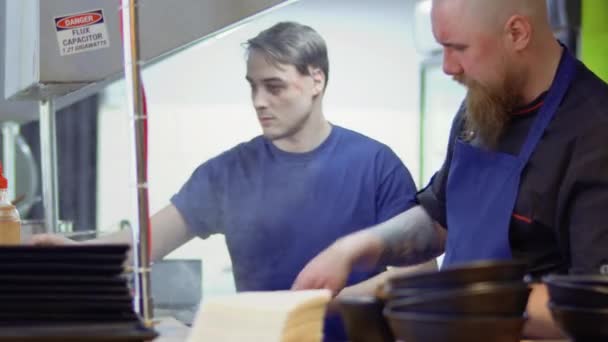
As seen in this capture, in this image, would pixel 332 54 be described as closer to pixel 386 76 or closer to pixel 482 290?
pixel 386 76

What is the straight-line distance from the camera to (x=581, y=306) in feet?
3.69

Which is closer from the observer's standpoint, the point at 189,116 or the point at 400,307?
the point at 400,307

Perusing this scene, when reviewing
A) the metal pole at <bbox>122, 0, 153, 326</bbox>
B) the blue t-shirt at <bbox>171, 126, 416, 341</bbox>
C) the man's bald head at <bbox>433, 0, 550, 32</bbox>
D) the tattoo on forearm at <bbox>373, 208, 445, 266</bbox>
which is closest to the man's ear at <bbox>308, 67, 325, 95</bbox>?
the blue t-shirt at <bbox>171, 126, 416, 341</bbox>

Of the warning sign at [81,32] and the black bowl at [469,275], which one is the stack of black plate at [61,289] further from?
the warning sign at [81,32]

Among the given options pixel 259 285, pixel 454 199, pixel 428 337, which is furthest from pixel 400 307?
pixel 259 285

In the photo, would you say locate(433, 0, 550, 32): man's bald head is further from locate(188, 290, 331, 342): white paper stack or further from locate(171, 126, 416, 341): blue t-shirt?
locate(188, 290, 331, 342): white paper stack

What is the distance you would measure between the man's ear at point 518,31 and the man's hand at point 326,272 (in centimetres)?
58

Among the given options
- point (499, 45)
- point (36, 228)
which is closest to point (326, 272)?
point (499, 45)

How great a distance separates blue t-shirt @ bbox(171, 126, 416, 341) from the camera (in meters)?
2.47

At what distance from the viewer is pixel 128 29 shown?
1519 mm

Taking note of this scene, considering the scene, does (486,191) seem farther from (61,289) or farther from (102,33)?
(61,289)

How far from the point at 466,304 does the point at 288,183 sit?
149cm

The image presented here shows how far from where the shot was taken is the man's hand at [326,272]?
203cm

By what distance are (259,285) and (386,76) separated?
1.61m
